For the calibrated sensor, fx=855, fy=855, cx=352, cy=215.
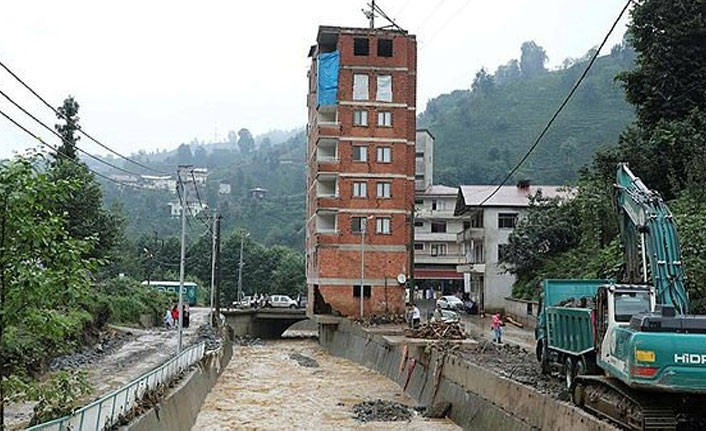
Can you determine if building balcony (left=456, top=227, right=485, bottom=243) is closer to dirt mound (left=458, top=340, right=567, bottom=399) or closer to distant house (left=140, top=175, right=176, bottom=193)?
distant house (left=140, top=175, right=176, bottom=193)

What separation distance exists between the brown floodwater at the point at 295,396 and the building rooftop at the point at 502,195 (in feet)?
69.2

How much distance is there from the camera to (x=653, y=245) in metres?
18.7

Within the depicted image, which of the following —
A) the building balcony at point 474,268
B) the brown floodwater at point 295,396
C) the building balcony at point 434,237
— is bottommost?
the brown floodwater at point 295,396

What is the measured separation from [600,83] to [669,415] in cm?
15056

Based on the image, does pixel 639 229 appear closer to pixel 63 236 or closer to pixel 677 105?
pixel 63 236

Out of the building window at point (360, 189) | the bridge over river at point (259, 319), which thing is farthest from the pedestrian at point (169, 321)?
the building window at point (360, 189)

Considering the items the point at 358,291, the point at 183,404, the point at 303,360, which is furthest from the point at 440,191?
the point at 183,404

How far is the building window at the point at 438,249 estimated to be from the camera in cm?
10150

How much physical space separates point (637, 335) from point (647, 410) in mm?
1432

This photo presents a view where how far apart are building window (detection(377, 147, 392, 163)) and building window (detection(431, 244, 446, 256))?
131 ft

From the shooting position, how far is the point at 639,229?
19.2m

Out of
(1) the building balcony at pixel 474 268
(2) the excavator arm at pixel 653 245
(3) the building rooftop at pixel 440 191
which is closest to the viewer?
(2) the excavator arm at pixel 653 245

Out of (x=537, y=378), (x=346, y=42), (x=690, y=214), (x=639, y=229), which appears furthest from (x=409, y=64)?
(x=639, y=229)

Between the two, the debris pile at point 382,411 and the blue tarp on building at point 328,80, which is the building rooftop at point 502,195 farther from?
the debris pile at point 382,411
